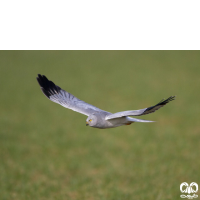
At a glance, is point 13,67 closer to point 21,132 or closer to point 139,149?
point 21,132

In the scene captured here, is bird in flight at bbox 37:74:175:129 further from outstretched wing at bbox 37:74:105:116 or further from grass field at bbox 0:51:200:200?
grass field at bbox 0:51:200:200

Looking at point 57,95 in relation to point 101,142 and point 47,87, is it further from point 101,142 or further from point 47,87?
point 101,142

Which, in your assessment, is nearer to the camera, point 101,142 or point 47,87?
point 47,87

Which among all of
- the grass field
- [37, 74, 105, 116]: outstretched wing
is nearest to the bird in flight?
[37, 74, 105, 116]: outstretched wing

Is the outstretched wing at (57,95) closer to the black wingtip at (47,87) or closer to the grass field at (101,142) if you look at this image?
the black wingtip at (47,87)

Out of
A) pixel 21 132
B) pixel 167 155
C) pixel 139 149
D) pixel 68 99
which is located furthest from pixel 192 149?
pixel 68 99

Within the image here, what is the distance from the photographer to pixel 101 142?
1412 centimetres

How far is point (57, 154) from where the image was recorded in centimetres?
1249

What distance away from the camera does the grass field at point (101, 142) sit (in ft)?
31.5

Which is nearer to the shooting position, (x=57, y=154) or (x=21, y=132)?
(x=57, y=154)

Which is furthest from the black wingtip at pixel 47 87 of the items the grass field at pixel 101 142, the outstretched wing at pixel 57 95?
the grass field at pixel 101 142

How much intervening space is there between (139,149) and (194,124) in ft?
16.2

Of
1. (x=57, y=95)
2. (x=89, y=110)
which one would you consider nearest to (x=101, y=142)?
(x=57, y=95)

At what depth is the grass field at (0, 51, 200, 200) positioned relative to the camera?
9609 millimetres
